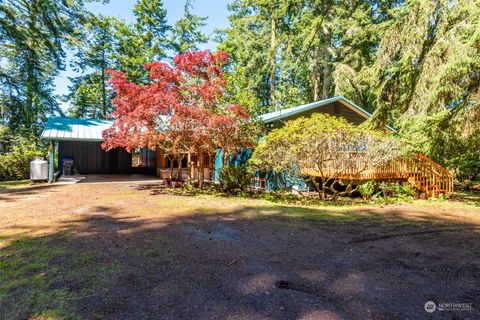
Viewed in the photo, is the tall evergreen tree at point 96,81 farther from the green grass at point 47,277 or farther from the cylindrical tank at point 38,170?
the green grass at point 47,277

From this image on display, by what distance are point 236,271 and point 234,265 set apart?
0.21 metres

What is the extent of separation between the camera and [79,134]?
1403cm

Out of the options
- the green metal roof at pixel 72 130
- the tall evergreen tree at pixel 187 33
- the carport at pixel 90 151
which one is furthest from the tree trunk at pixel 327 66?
the green metal roof at pixel 72 130

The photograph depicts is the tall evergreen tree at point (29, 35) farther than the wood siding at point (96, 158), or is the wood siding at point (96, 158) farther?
the wood siding at point (96, 158)

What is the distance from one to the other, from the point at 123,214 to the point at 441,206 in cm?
925

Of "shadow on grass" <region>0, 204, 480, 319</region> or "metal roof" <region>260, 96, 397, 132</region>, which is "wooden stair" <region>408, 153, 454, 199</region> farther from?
"shadow on grass" <region>0, 204, 480, 319</region>

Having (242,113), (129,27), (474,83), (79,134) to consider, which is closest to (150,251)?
(242,113)

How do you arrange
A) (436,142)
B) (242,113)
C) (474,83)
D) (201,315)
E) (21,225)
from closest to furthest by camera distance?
(201,315) → (21,225) → (474,83) → (436,142) → (242,113)

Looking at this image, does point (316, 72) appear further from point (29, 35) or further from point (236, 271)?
point (236, 271)

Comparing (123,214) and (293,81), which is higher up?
(293,81)

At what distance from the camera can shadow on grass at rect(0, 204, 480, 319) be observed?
103 inches

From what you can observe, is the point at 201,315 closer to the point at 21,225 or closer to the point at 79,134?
the point at 21,225

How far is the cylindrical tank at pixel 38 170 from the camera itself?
1303cm

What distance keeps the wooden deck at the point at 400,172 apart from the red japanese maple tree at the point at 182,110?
308cm
